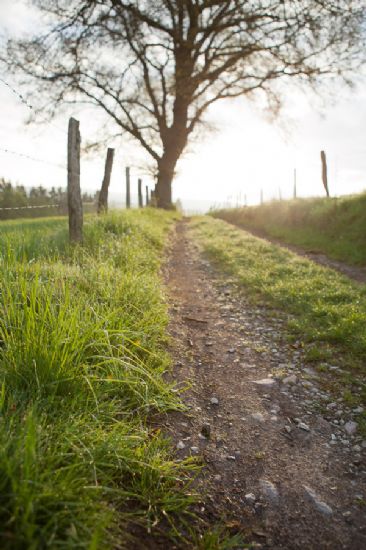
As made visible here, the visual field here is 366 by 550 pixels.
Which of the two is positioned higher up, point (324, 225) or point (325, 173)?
point (325, 173)

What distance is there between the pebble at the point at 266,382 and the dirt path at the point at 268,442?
0.05 feet

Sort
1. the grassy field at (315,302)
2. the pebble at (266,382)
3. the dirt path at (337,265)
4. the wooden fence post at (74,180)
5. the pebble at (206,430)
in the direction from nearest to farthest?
the pebble at (206,430)
the pebble at (266,382)
the grassy field at (315,302)
the wooden fence post at (74,180)
the dirt path at (337,265)

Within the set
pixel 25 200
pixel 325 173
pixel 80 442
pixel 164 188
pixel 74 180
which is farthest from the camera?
pixel 25 200

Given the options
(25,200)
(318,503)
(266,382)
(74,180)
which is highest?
(25,200)

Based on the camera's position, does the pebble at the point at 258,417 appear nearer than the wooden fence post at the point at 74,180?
Yes

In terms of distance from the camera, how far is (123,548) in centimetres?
141

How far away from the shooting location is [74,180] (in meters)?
5.75

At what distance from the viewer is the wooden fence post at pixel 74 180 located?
5688 mm

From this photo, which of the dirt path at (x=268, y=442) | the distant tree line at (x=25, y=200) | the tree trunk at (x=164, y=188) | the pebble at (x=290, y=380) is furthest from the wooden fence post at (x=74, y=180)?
the distant tree line at (x=25, y=200)

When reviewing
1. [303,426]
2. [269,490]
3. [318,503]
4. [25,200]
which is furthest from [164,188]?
[25,200]

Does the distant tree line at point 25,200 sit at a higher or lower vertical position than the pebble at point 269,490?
higher

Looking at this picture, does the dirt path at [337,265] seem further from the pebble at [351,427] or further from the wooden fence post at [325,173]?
the wooden fence post at [325,173]

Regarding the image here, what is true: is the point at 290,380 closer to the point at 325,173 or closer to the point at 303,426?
the point at 303,426

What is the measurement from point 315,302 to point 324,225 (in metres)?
7.88
